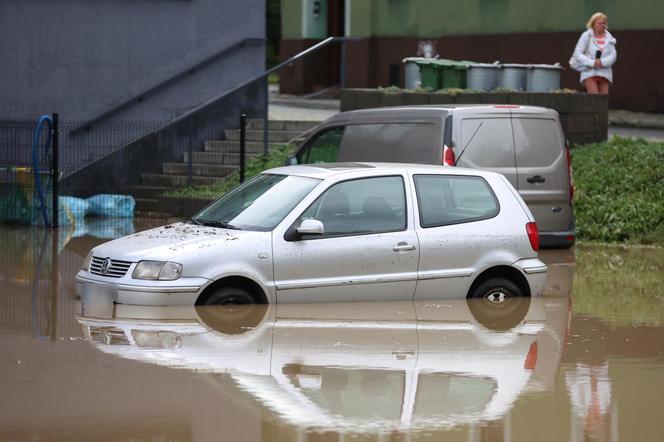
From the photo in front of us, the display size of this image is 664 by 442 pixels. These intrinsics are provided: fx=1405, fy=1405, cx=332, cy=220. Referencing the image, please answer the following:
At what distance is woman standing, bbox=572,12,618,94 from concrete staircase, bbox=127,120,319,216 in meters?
4.72

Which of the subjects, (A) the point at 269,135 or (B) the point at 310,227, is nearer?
(B) the point at 310,227

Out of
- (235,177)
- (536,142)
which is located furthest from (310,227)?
(235,177)

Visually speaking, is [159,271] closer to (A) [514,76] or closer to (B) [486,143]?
(B) [486,143]

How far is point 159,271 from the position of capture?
11344mm

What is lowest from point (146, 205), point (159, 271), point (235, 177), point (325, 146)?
point (146, 205)

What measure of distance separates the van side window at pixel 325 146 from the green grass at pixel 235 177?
4.30 metres

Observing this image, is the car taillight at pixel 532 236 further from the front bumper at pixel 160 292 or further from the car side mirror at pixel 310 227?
the front bumper at pixel 160 292

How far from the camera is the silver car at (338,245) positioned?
11.4m

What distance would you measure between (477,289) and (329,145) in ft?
18.1

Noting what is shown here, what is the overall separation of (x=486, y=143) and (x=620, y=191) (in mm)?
3930

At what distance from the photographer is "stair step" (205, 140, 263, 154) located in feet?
77.7

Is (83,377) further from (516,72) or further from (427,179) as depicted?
(516,72)

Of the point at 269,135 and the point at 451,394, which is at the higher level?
the point at 269,135

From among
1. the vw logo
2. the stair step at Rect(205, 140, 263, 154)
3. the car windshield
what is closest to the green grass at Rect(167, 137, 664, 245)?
the stair step at Rect(205, 140, 263, 154)
